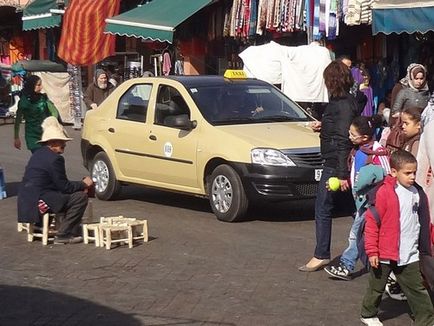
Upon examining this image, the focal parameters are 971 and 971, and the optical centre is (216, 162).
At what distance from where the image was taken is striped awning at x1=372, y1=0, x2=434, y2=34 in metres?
13.6

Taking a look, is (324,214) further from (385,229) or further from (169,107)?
(169,107)

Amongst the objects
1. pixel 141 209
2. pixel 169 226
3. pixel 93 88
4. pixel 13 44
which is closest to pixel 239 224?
pixel 169 226

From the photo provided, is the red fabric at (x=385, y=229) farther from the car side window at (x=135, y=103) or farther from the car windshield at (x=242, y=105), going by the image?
the car side window at (x=135, y=103)

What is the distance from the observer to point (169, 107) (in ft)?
40.2

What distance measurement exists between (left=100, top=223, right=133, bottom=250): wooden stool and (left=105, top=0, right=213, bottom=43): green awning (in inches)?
363

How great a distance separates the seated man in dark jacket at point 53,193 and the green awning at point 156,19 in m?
8.85

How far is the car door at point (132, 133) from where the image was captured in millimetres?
12406

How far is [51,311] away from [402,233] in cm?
272

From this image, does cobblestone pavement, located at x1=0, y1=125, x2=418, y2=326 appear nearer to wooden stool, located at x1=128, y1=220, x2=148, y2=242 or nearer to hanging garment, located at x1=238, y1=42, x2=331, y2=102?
wooden stool, located at x1=128, y1=220, x2=148, y2=242

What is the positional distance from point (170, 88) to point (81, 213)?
273 centimetres

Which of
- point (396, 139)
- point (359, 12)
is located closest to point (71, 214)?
point (396, 139)

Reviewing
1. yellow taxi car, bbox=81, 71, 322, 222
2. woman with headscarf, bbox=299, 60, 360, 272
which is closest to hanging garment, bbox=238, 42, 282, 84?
yellow taxi car, bbox=81, 71, 322, 222

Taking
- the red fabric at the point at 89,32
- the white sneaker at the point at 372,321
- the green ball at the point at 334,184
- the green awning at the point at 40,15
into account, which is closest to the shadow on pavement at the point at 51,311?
the white sneaker at the point at 372,321

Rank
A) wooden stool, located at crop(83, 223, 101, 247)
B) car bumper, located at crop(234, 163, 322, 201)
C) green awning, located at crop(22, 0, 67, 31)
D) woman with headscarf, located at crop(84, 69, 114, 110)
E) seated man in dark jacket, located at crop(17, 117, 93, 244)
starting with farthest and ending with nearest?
green awning, located at crop(22, 0, 67, 31)
woman with headscarf, located at crop(84, 69, 114, 110)
car bumper, located at crop(234, 163, 322, 201)
seated man in dark jacket, located at crop(17, 117, 93, 244)
wooden stool, located at crop(83, 223, 101, 247)
